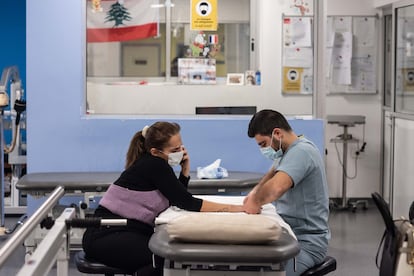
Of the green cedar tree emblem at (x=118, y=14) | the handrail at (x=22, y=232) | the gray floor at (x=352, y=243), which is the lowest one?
the gray floor at (x=352, y=243)

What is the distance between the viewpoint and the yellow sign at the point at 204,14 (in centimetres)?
547

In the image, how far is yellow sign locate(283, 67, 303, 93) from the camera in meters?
5.95

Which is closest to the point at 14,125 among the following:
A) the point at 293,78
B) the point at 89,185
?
the point at 89,185

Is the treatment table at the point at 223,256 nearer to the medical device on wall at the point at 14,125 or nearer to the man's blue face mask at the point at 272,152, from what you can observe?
the man's blue face mask at the point at 272,152

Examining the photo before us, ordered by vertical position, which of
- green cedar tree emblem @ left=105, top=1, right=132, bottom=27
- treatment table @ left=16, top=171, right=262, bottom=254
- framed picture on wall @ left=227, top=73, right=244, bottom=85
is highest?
green cedar tree emblem @ left=105, top=1, right=132, bottom=27

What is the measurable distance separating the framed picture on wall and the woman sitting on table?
2222mm

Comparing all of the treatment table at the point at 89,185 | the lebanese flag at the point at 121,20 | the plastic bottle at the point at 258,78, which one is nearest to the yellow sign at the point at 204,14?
the lebanese flag at the point at 121,20

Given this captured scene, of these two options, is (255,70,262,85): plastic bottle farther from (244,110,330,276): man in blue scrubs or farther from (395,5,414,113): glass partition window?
(244,110,330,276): man in blue scrubs

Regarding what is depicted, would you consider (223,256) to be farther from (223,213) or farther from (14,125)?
(14,125)

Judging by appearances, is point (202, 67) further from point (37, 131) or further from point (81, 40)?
point (37, 131)

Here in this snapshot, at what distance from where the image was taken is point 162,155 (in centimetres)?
349

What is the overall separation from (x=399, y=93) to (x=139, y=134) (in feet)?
12.1

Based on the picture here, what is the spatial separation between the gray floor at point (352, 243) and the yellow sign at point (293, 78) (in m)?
1.28

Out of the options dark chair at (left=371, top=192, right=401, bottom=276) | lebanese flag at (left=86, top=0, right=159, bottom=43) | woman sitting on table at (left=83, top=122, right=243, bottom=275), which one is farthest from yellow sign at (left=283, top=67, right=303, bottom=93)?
dark chair at (left=371, top=192, right=401, bottom=276)
